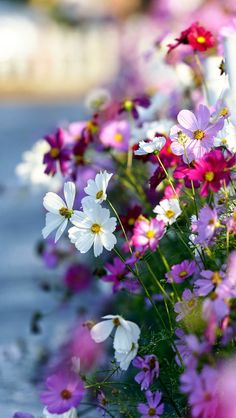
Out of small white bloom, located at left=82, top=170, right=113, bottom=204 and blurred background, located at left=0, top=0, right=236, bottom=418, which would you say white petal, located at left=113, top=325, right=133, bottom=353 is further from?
blurred background, located at left=0, top=0, right=236, bottom=418

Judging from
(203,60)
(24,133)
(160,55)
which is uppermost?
(24,133)

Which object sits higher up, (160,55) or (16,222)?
(16,222)

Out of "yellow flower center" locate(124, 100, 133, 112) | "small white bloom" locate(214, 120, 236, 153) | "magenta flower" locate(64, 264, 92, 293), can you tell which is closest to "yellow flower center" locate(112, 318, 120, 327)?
"small white bloom" locate(214, 120, 236, 153)

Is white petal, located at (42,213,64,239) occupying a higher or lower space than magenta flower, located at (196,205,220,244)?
higher

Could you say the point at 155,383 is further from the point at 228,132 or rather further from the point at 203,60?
the point at 203,60

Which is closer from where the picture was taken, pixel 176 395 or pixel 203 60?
pixel 176 395

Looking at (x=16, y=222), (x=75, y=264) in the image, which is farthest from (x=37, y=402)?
(x=16, y=222)

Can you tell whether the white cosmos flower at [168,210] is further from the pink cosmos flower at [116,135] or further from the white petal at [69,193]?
the pink cosmos flower at [116,135]
